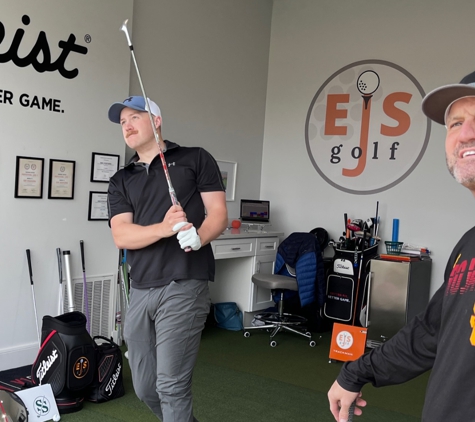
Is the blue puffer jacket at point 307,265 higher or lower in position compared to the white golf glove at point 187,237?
lower

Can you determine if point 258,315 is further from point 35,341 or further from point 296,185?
point 35,341

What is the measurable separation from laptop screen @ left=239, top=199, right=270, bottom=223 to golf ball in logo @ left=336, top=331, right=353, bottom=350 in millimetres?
1774

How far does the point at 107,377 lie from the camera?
128 inches

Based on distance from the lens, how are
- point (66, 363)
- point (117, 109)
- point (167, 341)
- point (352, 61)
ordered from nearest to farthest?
point (167, 341)
point (117, 109)
point (66, 363)
point (352, 61)

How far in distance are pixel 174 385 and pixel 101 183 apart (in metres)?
2.39

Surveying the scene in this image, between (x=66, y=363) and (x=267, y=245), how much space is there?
275cm

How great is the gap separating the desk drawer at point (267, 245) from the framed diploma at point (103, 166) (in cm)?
170

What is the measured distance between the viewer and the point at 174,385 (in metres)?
2.19

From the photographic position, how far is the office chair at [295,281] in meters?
4.95

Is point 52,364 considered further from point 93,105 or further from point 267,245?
point 267,245

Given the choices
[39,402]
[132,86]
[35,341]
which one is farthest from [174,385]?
[132,86]

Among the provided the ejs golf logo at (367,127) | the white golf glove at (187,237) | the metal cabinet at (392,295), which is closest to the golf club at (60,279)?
the white golf glove at (187,237)

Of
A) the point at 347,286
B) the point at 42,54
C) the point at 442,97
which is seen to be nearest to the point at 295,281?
the point at 347,286

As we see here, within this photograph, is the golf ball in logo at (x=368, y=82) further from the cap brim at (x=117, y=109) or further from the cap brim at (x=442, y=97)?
the cap brim at (x=442, y=97)
